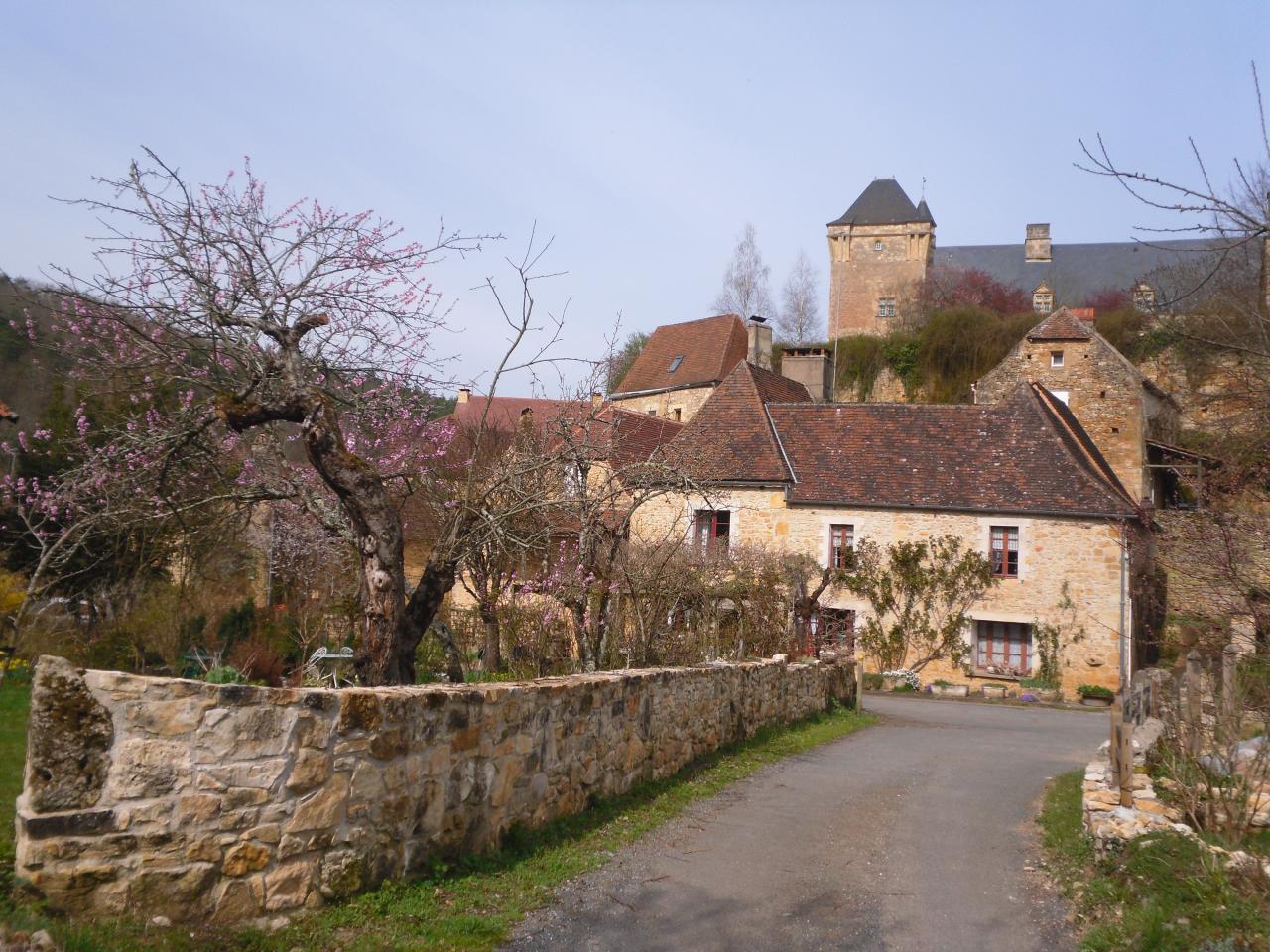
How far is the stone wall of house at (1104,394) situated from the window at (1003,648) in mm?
8768

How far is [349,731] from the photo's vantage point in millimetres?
4812

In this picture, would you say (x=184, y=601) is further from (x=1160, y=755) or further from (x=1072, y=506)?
(x=1072, y=506)

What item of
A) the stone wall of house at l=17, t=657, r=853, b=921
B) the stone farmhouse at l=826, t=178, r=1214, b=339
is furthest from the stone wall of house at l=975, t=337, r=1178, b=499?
the stone wall of house at l=17, t=657, r=853, b=921

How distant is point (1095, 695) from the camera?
75.5 ft

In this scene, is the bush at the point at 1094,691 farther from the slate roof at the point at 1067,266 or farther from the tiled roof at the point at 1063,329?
the slate roof at the point at 1067,266

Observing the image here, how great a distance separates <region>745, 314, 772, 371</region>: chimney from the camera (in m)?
38.9

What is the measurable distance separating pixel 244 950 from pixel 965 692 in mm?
21754

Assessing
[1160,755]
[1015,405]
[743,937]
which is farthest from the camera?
[1015,405]

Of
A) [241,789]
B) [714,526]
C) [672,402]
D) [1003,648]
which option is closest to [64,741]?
[241,789]

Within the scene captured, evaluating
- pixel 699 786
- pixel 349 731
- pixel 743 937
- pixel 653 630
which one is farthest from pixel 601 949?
pixel 653 630

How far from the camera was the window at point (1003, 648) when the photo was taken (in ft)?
79.5

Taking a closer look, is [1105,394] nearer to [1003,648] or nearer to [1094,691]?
[1003,648]

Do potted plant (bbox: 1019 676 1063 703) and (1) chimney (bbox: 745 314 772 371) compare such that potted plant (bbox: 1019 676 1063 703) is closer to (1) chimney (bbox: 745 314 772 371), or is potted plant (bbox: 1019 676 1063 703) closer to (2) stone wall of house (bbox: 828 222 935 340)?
(1) chimney (bbox: 745 314 772 371)

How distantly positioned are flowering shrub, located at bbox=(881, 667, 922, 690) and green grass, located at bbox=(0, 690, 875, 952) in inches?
688
